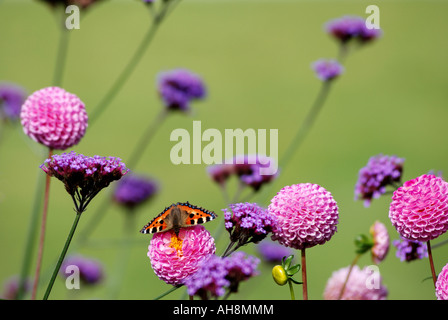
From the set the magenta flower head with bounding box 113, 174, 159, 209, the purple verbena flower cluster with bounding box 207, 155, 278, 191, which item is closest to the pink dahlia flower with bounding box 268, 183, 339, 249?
the purple verbena flower cluster with bounding box 207, 155, 278, 191

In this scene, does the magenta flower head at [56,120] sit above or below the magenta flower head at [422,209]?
above

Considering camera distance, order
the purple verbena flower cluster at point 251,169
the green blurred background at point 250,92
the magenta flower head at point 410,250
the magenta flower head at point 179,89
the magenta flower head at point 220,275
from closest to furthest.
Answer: the magenta flower head at point 220,275
the magenta flower head at point 410,250
the purple verbena flower cluster at point 251,169
the magenta flower head at point 179,89
the green blurred background at point 250,92

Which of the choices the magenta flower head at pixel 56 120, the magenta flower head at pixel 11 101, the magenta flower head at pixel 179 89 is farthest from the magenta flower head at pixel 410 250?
the magenta flower head at pixel 11 101

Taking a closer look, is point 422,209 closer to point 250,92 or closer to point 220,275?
point 220,275

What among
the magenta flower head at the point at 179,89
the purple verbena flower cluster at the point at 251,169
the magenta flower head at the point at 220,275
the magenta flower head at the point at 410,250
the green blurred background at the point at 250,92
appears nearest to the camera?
the magenta flower head at the point at 220,275

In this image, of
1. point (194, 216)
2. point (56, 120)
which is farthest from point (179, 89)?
point (194, 216)

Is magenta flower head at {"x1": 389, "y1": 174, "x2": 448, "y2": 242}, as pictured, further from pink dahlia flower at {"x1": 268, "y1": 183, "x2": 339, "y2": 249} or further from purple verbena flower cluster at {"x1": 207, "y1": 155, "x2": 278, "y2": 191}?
purple verbena flower cluster at {"x1": 207, "y1": 155, "x2": 278, "y2": 191}

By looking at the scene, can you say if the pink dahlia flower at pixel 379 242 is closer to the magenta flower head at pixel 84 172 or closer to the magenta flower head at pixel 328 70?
the magenta flower head at pixel 84 172

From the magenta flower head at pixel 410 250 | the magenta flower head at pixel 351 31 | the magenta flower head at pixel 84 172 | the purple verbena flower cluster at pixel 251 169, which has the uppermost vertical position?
the magenta flower head at pixel 351 31
